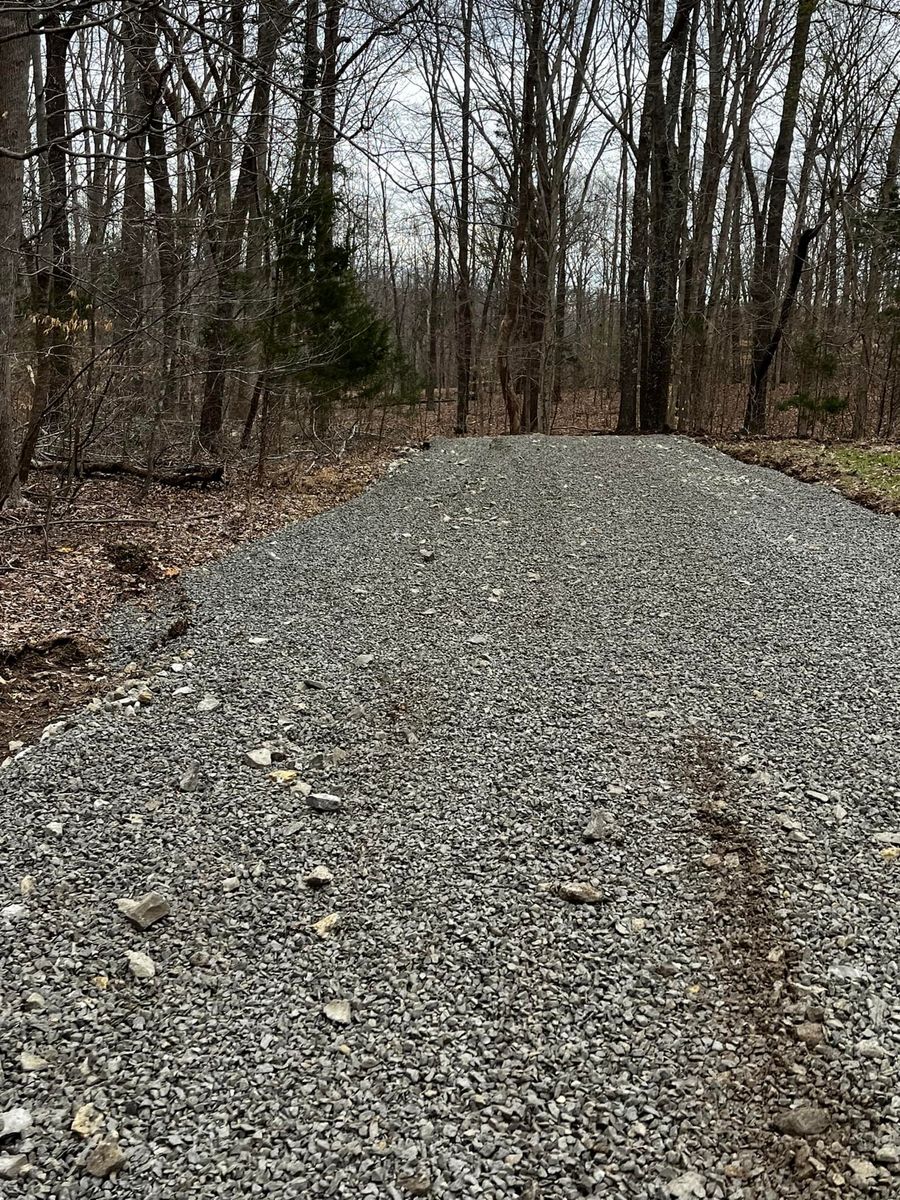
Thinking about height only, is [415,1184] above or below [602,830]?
below

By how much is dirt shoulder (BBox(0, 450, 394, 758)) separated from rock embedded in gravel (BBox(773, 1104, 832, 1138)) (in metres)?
2.90

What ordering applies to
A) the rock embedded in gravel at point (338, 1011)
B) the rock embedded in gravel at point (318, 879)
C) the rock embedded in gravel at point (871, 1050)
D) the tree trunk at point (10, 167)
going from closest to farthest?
the rock embedded in gravel at point (871, 1050) < the rock embedded in gravel at point (338, 1011) < the rock embedded in gravel at point (318, 879) < the tree trunk at point (10, 167)

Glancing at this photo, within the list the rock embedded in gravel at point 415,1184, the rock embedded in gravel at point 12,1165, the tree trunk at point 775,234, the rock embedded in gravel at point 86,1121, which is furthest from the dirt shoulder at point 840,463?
the rock embedded in gravel at point 12,1165

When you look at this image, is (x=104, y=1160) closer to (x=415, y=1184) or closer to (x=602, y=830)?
(x=415, y=1184)

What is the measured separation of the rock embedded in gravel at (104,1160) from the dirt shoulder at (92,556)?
1.95 metres

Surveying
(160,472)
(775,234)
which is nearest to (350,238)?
(160,472)

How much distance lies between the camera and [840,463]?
9945 millimetres

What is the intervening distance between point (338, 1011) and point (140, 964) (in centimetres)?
54

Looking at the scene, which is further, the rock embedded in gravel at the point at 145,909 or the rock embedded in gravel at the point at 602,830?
the rock embedded in gravel at the point at 602,830

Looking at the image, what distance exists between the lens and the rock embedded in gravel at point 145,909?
218cm

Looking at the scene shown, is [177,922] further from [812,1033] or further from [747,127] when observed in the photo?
[747,127]

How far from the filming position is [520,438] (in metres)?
12.7

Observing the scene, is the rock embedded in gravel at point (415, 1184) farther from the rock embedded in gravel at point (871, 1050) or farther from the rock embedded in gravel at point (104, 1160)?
the rock embedded in gravel at point (871, 1050)

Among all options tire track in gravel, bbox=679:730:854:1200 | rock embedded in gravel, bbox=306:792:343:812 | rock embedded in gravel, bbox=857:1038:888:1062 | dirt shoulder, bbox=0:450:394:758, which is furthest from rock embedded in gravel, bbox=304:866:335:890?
dirt shoulder, bbox=0:450:394:758
